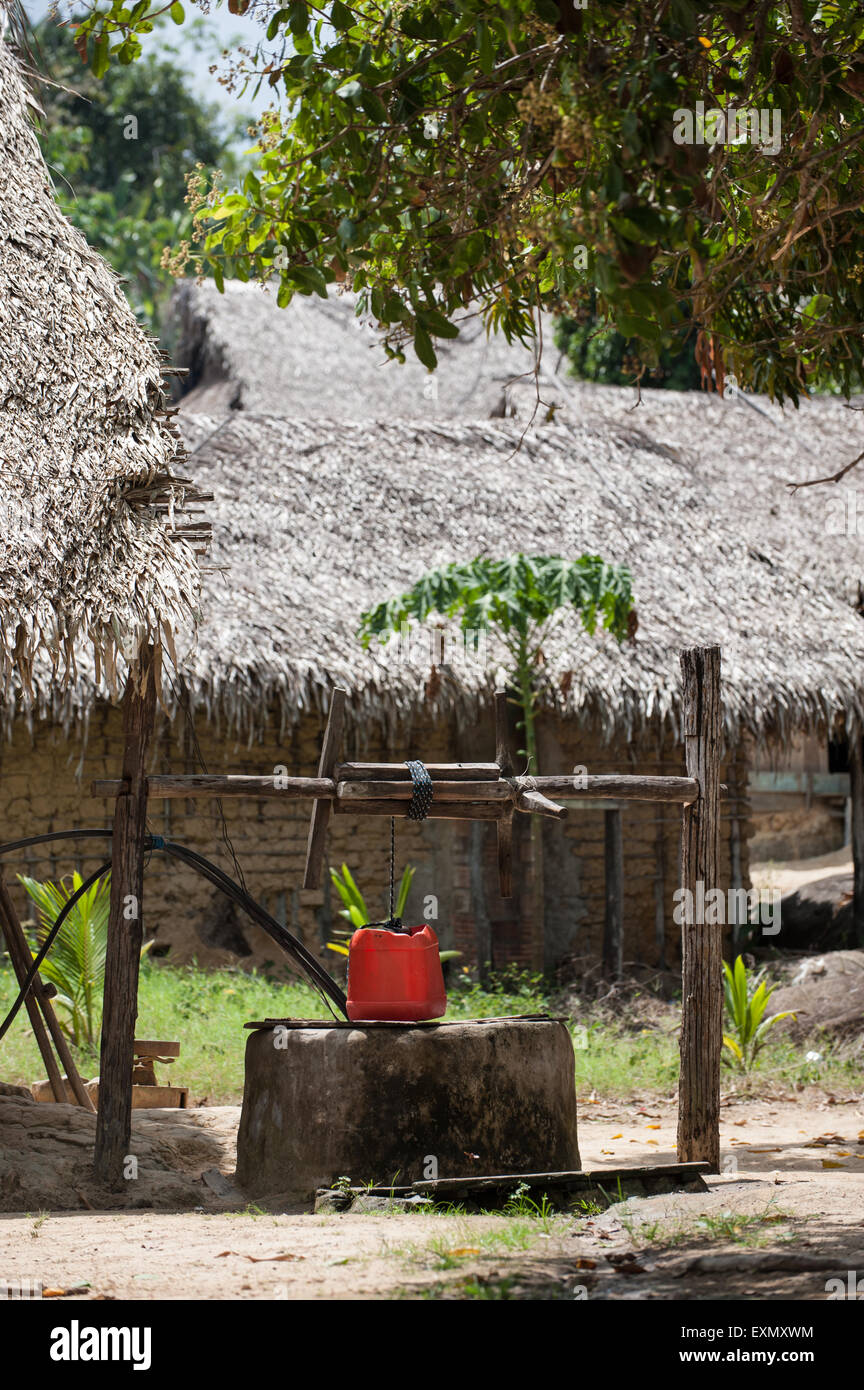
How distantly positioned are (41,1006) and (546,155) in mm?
4019

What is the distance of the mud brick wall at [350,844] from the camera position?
984 centimetres

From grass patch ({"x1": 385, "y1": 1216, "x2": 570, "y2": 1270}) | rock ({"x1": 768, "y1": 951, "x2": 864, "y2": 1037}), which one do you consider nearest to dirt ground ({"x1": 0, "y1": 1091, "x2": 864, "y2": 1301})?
grass patch ({"x1": 385, "y1": 1216, "x2": 570, "y2": 1270})

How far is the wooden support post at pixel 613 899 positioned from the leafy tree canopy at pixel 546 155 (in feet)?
18.2

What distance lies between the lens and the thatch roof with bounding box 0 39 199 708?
522 cm

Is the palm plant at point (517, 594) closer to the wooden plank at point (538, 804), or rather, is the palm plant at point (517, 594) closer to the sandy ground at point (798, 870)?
the wooden plank at point (538, 804)

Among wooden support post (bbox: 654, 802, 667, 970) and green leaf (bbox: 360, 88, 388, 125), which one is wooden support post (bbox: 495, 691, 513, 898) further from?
wooden support post (bbox: 654, 802, 667, 970)

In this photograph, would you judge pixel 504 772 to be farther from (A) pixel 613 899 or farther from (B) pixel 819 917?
(B) pixel 819 917

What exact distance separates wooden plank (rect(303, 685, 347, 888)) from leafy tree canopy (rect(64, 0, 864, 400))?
1370 millimetres

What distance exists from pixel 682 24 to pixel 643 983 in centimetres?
769

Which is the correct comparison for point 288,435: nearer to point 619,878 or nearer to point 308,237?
point 619,878

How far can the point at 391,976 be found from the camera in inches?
199

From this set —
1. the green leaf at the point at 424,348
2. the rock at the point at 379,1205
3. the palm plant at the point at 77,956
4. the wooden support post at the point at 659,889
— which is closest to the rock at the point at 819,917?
the wooden support post at the point at 659,889

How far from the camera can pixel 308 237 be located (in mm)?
4426

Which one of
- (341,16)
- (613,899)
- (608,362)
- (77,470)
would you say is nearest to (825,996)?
(613,899)
